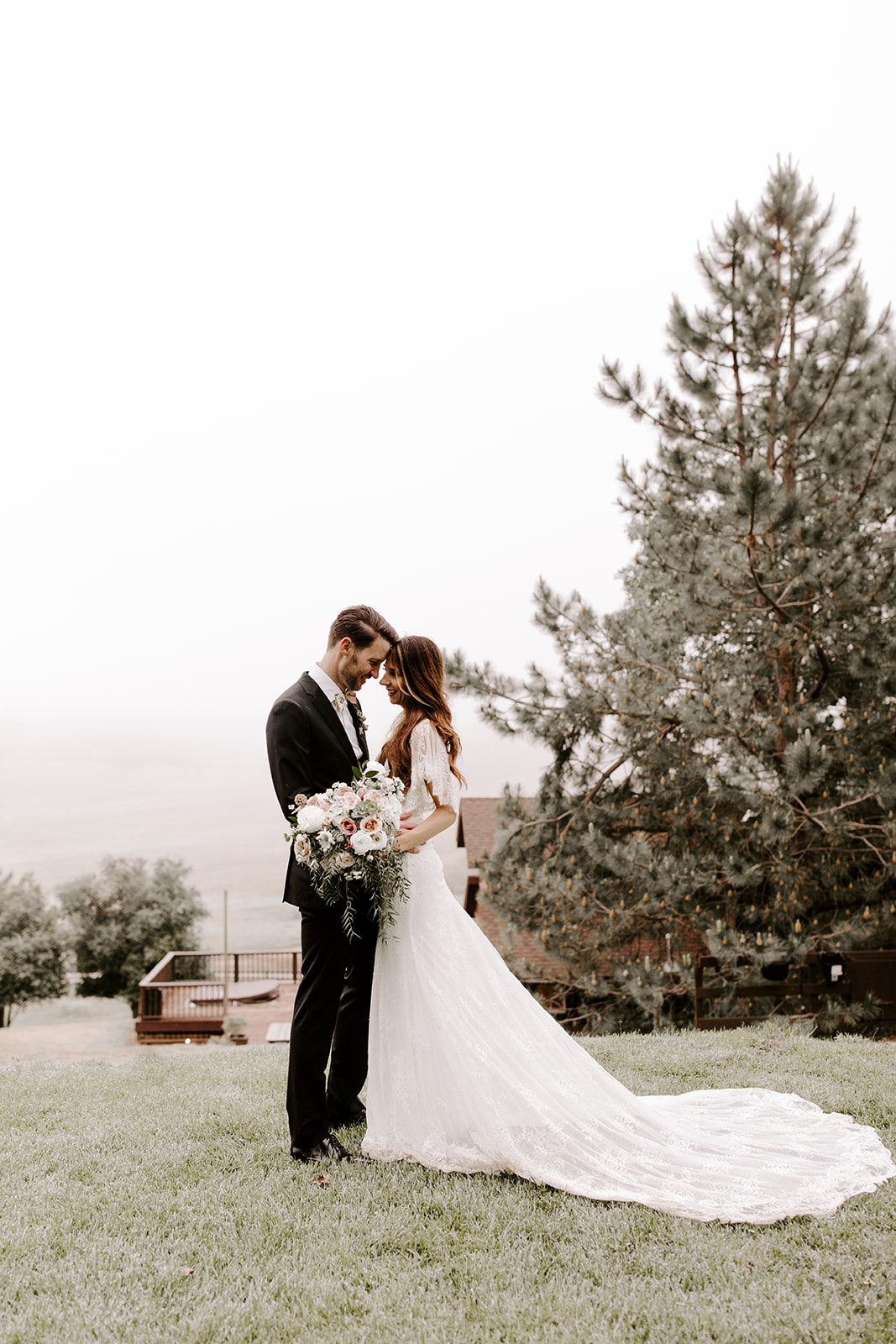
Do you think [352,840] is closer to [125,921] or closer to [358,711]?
[358,711]

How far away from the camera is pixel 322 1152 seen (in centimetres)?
351

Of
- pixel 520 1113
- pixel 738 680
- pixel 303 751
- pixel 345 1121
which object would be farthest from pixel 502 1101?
pixel 738 680

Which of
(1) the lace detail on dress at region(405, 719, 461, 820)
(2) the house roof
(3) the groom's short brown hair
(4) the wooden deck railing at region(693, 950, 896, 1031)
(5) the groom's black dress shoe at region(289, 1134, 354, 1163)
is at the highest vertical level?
(3) the groom's short brown hair

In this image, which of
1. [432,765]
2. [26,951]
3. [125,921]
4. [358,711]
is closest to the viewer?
[432,765]

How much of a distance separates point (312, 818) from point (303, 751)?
40cm

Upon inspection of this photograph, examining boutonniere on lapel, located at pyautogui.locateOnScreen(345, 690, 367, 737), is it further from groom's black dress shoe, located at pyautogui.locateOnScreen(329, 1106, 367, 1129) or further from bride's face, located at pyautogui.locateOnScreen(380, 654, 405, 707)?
groom's black dress shoe, located at pyautogui.locateOnScreen(329, 1106, 367, 1129)

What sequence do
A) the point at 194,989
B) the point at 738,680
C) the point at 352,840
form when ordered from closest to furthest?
the point at 352,840
the point at 738,680
the point at 194,989

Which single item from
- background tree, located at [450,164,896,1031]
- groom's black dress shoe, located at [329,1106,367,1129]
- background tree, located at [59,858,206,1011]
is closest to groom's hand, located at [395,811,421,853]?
groom's black dress shoe, located at [329,1106,367,1129]

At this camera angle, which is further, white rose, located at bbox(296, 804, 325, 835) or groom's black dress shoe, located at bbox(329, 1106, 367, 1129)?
groom's black dress shoe, located at bbox(329, 1106, 367, 1129)

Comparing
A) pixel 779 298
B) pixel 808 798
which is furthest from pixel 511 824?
pixel 779 298

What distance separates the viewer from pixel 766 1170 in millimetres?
3211

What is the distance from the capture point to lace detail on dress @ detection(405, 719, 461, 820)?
3.70 m

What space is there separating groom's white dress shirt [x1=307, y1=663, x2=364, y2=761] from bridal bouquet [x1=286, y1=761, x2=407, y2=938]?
0.28m

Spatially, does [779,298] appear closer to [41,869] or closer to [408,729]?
[408,729]
